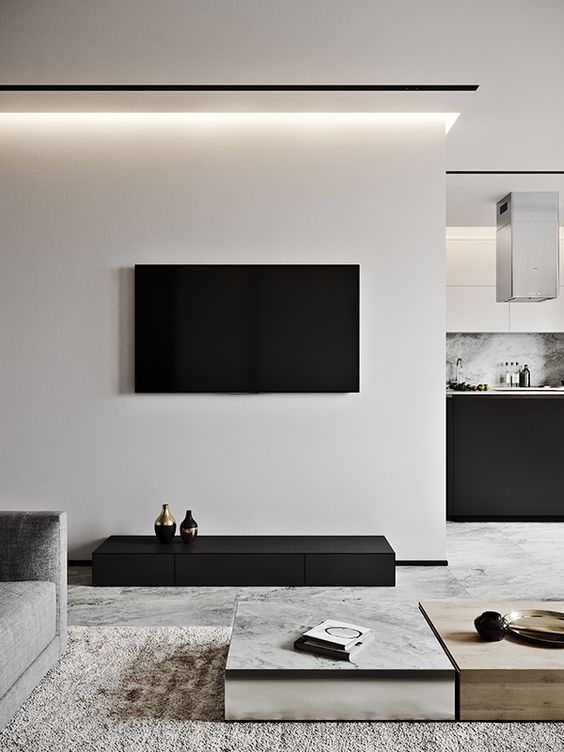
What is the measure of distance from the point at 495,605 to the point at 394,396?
1.99 meters

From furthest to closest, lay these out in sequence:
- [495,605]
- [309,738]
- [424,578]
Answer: [424,578] < [495,605] < [309,738]

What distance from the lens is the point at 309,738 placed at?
2.51 metres

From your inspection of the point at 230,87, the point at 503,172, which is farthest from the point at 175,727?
the point at 503,172

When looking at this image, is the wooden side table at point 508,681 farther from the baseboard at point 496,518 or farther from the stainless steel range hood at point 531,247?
the stainless steel range hood at point 531,247

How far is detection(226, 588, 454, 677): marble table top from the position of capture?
251 centimetres

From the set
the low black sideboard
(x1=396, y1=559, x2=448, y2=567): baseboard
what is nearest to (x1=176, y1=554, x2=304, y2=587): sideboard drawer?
the low black sideboard

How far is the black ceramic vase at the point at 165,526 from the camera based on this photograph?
15.0 ft

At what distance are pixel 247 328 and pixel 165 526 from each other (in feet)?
4.42

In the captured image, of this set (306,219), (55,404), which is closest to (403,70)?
(306,219)

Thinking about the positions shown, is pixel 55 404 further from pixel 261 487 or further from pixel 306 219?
pixel 306 219

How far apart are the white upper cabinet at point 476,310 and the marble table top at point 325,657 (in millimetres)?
5427

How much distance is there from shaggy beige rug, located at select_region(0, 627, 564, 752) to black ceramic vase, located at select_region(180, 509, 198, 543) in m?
1.41

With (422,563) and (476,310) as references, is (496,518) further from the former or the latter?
(476,310)

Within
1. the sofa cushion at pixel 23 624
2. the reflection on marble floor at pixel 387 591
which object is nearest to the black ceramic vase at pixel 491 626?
the reflection on marble floor at pixel 387 591
